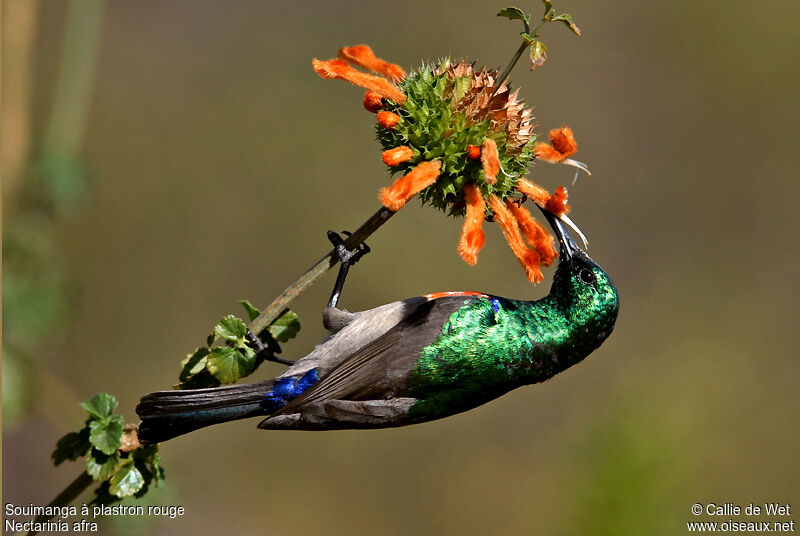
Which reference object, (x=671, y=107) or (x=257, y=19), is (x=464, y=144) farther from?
(x=671, y=107)

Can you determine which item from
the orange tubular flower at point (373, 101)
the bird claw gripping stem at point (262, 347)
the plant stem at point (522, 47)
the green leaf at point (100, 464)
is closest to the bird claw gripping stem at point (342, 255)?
the bird claw gripping stem at point (262, 347)

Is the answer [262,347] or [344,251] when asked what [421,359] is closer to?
[344,251]

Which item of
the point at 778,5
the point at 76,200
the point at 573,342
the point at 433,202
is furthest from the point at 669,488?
the point at 778,5

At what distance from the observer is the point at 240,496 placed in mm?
6219

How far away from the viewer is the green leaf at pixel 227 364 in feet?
8.07

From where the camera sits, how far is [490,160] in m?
2.46

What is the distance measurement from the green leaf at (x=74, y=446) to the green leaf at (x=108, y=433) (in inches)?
2.3

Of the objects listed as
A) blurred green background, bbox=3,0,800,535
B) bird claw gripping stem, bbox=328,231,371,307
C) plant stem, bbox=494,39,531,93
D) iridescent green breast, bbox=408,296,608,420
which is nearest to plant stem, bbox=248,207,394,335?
bird claw gripping stem, bbox=328,231,371,307

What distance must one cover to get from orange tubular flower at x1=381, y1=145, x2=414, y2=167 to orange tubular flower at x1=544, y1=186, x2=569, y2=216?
523 mm

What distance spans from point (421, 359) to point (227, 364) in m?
0.85

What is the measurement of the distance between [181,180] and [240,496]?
8.65 ft

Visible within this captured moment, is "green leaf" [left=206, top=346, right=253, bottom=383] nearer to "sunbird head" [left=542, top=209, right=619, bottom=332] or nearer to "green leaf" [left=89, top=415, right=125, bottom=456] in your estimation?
"green leaf" [left=89, top=415, right=125, bottom=456]

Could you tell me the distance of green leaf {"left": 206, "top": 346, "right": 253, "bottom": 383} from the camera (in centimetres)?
246

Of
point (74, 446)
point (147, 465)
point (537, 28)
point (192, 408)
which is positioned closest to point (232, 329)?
point (192, 408)
